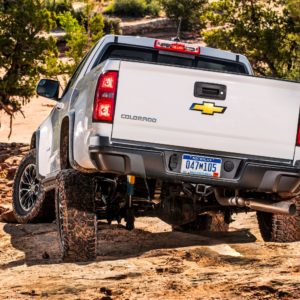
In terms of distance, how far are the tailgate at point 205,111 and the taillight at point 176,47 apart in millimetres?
1470

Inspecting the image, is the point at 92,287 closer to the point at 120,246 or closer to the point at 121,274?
the point at 121,274

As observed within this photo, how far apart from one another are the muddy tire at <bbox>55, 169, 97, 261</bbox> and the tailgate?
2.36ft

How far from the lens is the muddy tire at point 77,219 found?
665cm

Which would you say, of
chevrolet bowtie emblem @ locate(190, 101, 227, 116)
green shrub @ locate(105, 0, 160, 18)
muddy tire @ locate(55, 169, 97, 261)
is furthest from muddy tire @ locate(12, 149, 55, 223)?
green shrub @ locate(105, 0, 160, 18)

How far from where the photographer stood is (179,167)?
6504mm

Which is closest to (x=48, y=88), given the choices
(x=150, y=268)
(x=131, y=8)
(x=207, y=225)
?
(x=207, y=225)

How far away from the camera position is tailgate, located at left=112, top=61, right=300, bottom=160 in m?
6.35

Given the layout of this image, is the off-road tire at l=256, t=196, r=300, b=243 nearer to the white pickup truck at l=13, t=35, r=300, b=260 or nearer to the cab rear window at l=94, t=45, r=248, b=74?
the white pickup truck at l=13, t=35, r=300, b=260

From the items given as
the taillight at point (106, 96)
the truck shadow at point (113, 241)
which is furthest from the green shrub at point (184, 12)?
the taillight at point (106, 96)

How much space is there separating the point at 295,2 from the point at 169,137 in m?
27.1

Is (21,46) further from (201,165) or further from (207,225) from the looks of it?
(201,165)

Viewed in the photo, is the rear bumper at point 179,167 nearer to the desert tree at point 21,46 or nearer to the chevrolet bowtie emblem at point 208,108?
the chevrolet bowtie emblem at point 208,108

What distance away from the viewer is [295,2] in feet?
106

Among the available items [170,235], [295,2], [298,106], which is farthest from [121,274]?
[295,2]
